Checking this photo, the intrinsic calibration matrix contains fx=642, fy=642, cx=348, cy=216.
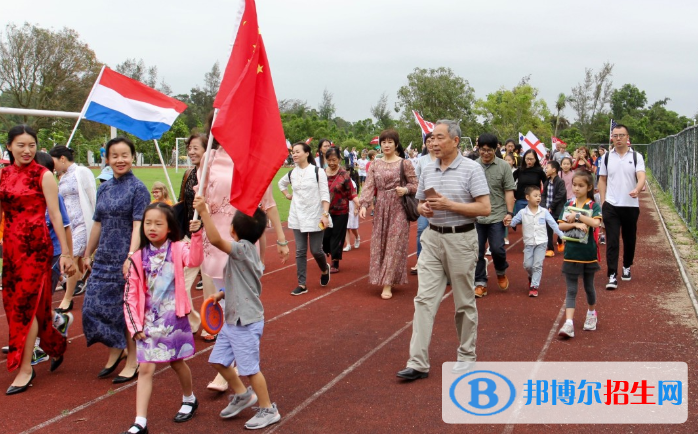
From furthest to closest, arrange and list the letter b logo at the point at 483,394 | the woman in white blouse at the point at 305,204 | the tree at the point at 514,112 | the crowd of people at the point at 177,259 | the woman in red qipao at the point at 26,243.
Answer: the tree at the point at 514,112, the woman in white blouse at the point at 305,204, the woman in red qipao at the point at 26,243, the letter b logo at the point at 483,394, the crowd of people at the point at 177,259

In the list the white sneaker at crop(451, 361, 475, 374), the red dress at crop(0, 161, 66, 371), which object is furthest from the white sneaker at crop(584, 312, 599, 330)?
the red dress at crop(0, 161, 66, 371)

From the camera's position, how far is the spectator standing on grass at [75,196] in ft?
22.9

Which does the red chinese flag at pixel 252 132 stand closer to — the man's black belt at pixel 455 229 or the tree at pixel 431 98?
the man's black belt at pixel 455 229

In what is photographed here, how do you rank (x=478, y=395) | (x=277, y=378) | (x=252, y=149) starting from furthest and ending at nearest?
1. (x=277, y=378)
2. (x=478, y=395)
3. (x=252, y=149)

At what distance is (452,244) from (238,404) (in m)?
2.08

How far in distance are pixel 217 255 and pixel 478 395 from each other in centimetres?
229

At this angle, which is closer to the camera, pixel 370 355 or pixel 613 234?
pixel 370 355

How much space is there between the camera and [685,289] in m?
8.14

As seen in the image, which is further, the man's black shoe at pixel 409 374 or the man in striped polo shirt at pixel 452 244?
the man in striped polo shirt at pixel 452 244

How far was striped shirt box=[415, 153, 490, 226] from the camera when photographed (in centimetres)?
525

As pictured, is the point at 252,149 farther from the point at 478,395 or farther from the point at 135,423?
the point at 478,395

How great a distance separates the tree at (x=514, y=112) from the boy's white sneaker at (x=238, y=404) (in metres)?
54.8

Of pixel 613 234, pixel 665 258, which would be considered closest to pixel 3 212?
pixel 613 234

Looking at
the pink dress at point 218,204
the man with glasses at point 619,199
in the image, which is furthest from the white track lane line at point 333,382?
the man with glasses at point 619,199
